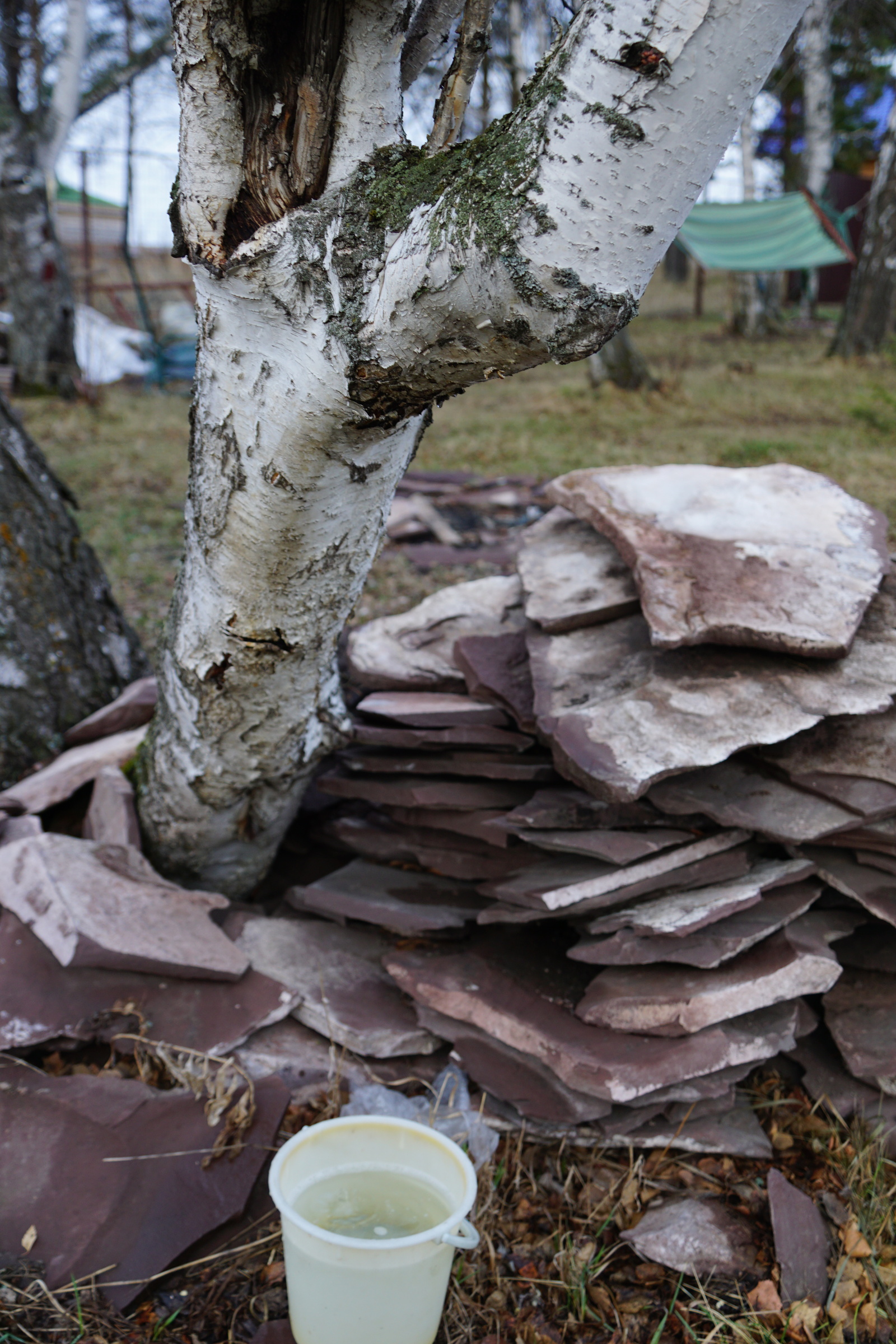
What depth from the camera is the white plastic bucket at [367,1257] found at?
1.41 metres

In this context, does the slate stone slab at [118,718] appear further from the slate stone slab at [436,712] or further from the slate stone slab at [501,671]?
the slate stone slab at [501,671]

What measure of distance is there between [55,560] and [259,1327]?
7.19ft

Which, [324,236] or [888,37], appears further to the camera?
[888,37]

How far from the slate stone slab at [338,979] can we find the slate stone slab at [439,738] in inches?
20.3

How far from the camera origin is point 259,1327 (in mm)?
1642

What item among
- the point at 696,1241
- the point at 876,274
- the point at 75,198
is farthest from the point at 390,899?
the point at 75,198

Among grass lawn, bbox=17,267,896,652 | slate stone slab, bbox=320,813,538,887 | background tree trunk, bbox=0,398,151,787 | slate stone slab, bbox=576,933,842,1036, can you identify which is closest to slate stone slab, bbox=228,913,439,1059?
slate stone slab, bbox=320,813,538,887

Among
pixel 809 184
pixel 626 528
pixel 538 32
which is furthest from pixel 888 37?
pixel 626 528

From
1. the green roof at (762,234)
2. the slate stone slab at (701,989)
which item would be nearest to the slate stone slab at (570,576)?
the slate stone slab at (701,989)

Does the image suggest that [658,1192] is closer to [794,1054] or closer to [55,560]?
[794,1054]

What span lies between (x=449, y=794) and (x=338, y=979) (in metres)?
0.53

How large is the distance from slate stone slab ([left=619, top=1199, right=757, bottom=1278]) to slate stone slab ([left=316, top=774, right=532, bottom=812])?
933 millimetres

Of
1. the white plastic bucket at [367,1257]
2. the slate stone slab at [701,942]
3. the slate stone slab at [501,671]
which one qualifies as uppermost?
the slate stone slab at [501,671]

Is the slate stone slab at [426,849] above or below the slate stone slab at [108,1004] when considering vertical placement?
above
